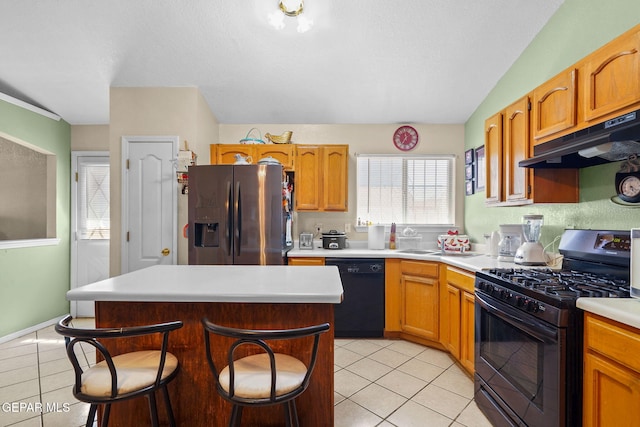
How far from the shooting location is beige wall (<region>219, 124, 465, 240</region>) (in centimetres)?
384

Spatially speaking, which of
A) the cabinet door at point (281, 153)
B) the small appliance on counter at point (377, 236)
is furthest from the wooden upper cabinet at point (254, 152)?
the small appliance on counter at point (377, 236)

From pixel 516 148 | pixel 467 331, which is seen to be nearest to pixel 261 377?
pixel 467 331

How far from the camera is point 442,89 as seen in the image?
10.6 feet

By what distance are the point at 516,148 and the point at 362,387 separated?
6.97 ft

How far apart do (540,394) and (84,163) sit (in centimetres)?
501

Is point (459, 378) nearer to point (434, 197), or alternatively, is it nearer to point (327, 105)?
point (434, 197)

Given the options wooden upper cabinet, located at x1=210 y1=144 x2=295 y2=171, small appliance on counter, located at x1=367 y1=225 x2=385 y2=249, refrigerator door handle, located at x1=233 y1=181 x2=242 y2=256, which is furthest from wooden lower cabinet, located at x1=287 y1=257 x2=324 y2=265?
wooden upper cabinet, located at x1=210 y1=144 x2=295 y2=171

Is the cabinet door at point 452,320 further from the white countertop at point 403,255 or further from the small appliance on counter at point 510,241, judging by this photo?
the small appliance on counter at point 510,241

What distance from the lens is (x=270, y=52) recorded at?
283cm

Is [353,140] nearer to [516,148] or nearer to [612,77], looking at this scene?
[516,148]

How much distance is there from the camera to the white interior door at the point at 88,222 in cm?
388

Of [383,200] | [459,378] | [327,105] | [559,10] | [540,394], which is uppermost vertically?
[559,10]

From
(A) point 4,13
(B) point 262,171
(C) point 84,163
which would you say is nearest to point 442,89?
(B) point 262,171

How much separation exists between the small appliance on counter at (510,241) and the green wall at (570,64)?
0.67 ft
